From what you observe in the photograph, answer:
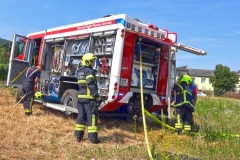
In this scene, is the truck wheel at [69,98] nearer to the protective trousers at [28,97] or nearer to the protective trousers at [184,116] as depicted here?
the protective trousers at [28,97]

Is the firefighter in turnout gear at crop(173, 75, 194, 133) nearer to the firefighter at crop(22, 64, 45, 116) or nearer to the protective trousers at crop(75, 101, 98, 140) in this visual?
the protective trousers at crop(75, 101, 98, 140)

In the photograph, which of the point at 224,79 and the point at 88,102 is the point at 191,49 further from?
the point at 224,79

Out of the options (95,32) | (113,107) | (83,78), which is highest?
(95,32)

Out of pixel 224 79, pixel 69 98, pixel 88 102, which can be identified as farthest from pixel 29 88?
pixel 224 79

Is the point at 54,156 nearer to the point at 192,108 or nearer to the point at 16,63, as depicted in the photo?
the point at 192,108

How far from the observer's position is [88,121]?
590 centimetres

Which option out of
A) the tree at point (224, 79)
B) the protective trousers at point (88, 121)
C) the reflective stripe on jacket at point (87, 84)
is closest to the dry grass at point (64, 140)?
the protective trousers at point (88, 121)

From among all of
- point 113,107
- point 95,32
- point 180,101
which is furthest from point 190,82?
point 95,32

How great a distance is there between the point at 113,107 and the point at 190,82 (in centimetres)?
229

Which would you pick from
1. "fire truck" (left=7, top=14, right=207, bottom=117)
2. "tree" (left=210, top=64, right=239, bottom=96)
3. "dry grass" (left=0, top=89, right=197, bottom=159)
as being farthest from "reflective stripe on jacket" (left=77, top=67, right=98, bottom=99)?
"tree" (left=210, top=64, right=239, bottom=96)

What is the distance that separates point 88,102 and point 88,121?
0.40 m

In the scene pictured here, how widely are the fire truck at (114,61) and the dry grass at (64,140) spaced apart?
17.1 inches

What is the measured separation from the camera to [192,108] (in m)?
7.29

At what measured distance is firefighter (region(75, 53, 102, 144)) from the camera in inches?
231
